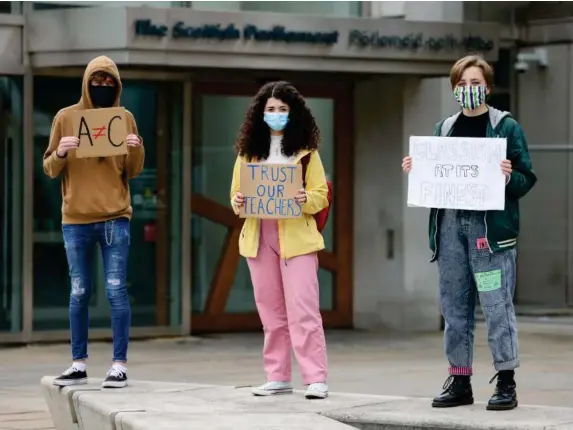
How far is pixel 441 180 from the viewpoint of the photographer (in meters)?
7.66

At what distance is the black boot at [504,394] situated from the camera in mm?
7477

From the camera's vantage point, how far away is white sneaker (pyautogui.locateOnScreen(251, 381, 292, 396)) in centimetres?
818

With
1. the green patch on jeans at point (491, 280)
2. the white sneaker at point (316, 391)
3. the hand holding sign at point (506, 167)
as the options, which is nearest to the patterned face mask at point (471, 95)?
the hand holding sign at point (506, 167)

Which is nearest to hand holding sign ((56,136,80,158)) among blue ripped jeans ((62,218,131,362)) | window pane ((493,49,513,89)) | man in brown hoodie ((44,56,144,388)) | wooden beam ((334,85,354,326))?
man in brown hoodie ((44,56,144,388))

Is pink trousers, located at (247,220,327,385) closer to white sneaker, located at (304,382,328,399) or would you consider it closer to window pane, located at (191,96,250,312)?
white sneaker, located at (304,382,328,399)

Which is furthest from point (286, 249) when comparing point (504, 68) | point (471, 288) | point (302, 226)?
point (504, 68)

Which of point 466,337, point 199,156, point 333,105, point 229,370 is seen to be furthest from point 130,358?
point 466,337

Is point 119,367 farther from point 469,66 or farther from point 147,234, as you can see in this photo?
point 147,234

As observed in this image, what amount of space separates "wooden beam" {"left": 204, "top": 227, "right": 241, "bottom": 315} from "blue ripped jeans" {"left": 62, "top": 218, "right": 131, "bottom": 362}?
5871 millimetres

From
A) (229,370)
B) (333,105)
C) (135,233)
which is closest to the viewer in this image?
(229,370)

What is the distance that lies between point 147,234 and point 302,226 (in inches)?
229

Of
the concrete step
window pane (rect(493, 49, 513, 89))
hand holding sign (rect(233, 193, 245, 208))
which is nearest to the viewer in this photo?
the concrete step

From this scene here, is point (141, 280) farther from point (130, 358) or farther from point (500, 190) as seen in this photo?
point (500, 190)

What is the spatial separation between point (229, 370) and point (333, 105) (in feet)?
13.5
